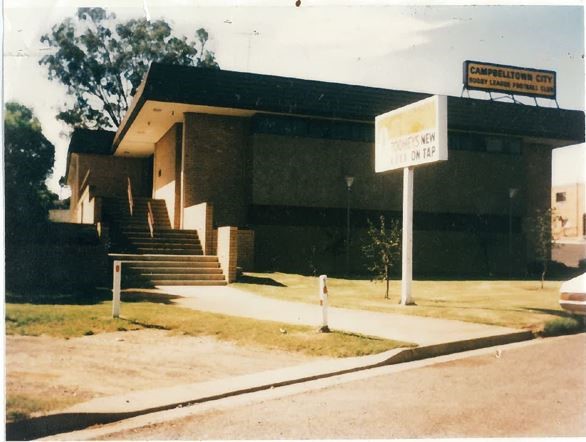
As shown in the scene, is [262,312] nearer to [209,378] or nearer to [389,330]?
[389,330]

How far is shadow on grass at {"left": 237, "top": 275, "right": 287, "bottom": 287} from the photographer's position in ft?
53.5

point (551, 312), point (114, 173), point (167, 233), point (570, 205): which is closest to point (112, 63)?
point (114, 173)

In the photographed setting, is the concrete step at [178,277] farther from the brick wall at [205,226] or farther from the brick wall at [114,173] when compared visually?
the brick wall at [114,173]

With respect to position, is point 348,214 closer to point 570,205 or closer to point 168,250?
point 168,250

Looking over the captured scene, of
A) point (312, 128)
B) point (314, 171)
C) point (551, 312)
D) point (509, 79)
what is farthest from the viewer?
point (509, 79)

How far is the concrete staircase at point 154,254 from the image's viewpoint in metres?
15.5

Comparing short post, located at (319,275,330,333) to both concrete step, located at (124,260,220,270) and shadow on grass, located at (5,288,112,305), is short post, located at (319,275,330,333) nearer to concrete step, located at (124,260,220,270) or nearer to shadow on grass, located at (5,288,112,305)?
shadow on grass, located at (5,288,112,305)

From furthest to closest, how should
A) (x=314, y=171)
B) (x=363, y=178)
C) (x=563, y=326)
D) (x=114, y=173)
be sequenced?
(x=114, y=173) → (x=363, y=178) → (x=314, y=171) → (x=563, y=326)

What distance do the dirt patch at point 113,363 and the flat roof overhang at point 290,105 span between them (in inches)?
462

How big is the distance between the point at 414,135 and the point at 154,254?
29.4 ft

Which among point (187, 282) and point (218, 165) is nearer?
point (187, 282)

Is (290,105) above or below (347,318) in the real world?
above

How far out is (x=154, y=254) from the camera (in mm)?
17344

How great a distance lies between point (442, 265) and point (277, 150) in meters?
8.69
